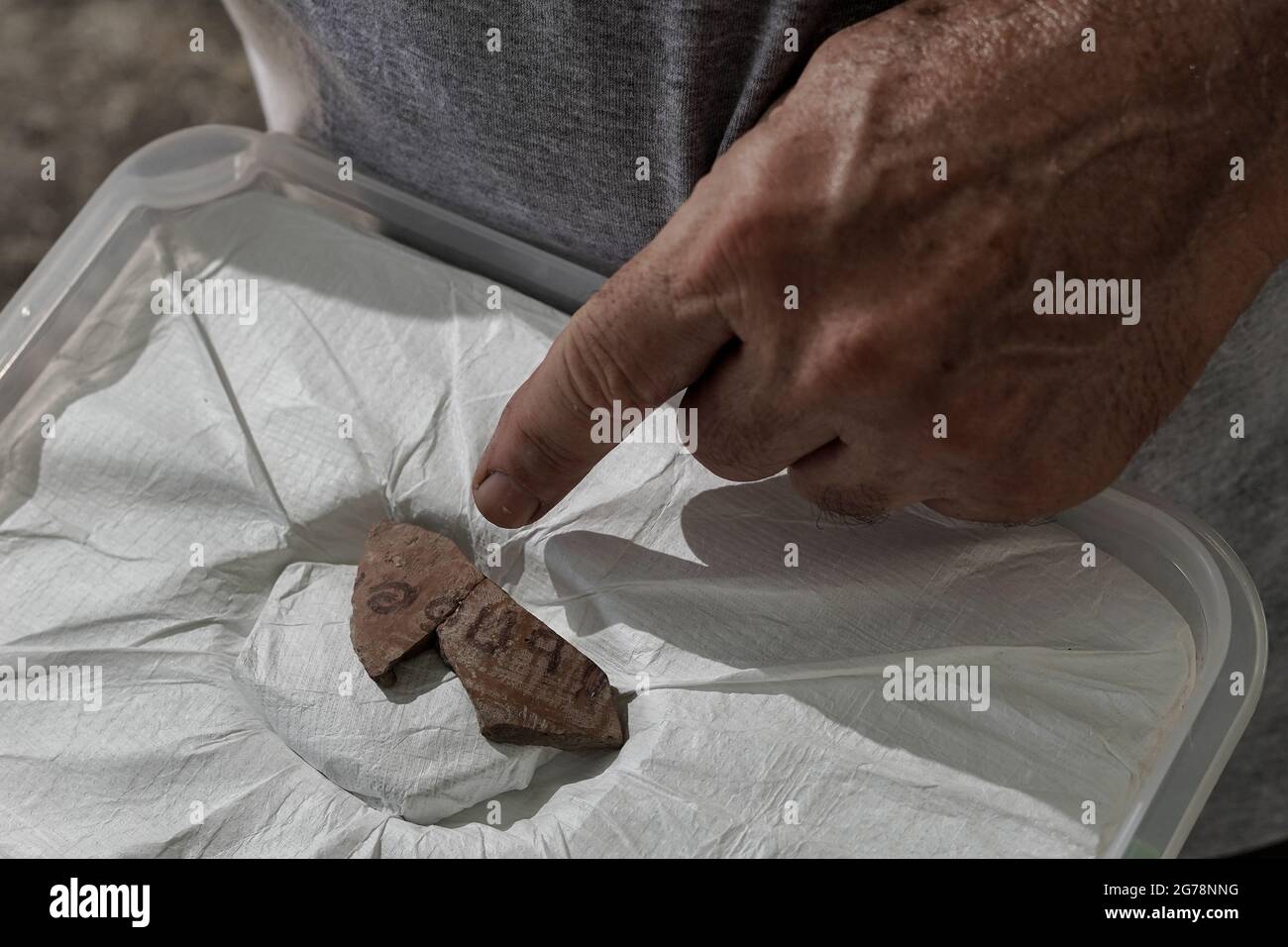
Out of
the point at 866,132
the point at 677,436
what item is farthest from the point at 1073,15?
the point at 677,436

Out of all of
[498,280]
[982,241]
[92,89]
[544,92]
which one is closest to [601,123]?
[544,92]

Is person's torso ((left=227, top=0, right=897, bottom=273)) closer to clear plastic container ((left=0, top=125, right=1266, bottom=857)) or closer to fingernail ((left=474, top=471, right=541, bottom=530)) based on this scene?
clear plastic container ((left=0, top=125, right=1266, bottom=857))

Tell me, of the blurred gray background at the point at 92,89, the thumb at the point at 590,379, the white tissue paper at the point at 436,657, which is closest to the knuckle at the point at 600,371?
the thumb at the point at 590,379

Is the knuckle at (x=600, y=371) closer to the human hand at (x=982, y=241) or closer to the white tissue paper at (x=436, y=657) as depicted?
the human hand at (x=982, y=241)

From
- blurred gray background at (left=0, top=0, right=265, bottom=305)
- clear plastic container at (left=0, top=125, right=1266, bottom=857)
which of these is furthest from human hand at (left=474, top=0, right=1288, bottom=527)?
blurred gray background at (left=0, top=0, right=265, bottom=305)

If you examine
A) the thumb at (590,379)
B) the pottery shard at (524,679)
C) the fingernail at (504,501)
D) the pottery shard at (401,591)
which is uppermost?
the thumb at (590,379)

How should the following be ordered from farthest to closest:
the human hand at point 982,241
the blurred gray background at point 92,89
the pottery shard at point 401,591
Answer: the blurred gray background at point 92,89 → the pottery shard at point 401,591 → the human hand at point 982,241

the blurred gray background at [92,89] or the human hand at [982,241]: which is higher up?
the blurred gray background at [92,89]
